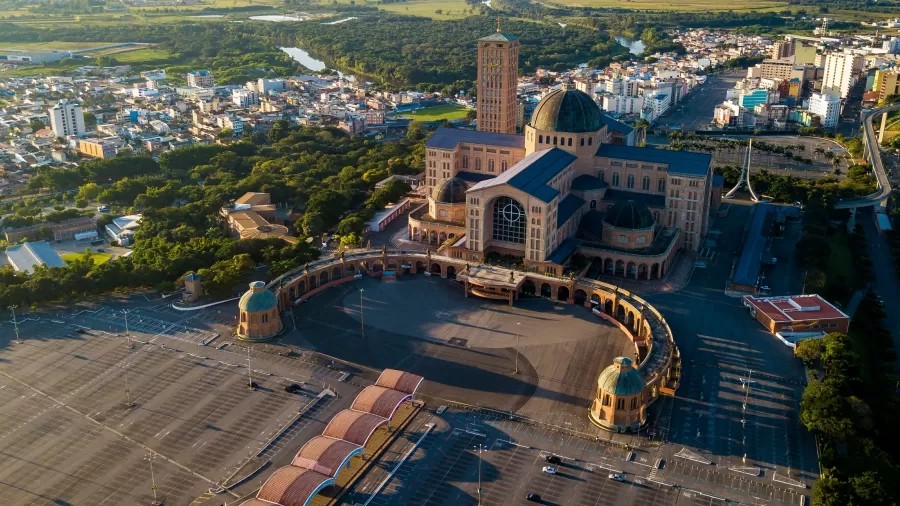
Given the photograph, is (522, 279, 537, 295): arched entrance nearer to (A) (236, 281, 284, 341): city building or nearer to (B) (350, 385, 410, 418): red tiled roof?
(A) (236, 281, 284, 341): city building

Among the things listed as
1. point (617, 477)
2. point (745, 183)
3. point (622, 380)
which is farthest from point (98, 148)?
point (617, 477)

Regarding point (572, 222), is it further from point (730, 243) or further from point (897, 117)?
point (897, 117)

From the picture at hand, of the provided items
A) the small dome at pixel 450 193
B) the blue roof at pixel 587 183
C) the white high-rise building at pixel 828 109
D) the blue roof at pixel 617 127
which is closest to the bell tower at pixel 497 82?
the blue roof at pixel 617 127

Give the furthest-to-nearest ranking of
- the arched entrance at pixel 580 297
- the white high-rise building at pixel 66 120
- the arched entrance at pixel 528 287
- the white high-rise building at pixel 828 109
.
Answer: the white high-rise building at pixel 828 109 < the white high-rise building at pixel 66 120 < the arched entrance at pixel 528 287 < the arched entrance at pixel 580 297

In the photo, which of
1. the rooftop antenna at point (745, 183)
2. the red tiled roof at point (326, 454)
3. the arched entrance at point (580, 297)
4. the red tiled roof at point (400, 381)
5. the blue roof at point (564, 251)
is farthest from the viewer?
the rooftop antenna at point (745, 183)

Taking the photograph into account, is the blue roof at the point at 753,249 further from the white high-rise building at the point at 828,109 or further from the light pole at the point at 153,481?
the white high-rise building at the point at 828,109

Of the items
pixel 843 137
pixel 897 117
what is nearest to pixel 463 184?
pixel 843 137

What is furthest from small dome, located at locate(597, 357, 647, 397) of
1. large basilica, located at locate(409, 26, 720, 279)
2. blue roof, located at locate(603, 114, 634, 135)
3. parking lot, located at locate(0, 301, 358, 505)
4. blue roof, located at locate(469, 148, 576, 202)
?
blue roof, located at locate(603, 114, 634, 135)
